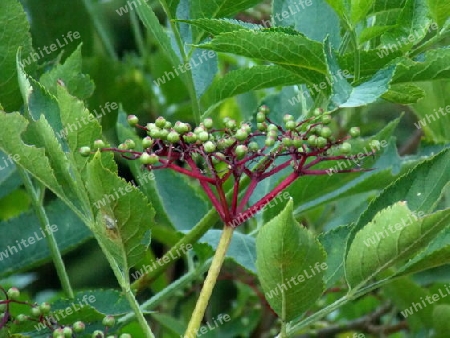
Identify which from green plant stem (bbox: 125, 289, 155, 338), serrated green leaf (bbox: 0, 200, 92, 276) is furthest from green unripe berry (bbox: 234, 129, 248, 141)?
serrated green leaf (bbox: 0, 200, 92, 276)

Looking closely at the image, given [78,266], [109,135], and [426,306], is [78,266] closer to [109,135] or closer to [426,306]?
[109,135]

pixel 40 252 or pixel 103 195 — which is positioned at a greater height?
pixel 103 195

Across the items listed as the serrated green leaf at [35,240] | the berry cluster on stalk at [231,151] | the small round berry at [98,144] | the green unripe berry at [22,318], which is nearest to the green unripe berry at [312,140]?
the berry cluster on stalk at [231,151]

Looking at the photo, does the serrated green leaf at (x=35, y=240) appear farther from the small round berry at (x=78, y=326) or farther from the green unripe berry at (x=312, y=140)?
the green unripe berry at (x=312, y=140)

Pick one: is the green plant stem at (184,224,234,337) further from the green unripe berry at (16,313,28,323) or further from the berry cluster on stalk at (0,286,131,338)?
the green unripe berry at (16,313,28,323)

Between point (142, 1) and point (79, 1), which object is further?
point (79, 1)

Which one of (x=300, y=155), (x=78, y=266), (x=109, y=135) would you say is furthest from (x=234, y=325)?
(x=300, y=155)

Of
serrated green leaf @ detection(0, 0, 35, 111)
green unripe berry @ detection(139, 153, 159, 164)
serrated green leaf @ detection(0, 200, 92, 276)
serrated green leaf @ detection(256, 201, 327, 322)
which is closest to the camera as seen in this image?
serrated green leaf @ detection(256, 201, 327, 322)
